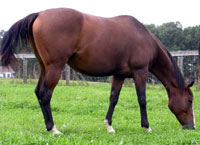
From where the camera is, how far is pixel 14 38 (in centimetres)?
426

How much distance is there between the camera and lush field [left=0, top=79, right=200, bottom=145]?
352 cm

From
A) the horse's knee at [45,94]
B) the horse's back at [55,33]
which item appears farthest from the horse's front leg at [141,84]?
the horse's knee at [45,94]

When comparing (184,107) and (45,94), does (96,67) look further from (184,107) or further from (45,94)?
(184,107)

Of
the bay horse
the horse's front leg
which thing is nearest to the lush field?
the horse's front leg

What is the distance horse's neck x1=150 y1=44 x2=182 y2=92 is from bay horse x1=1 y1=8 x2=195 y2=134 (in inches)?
0.8

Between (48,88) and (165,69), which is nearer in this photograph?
(48,88)

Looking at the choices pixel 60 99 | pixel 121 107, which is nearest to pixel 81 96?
pixel 60 99

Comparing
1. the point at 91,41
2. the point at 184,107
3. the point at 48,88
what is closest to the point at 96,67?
the point at 91,41

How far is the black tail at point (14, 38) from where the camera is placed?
4207 mm

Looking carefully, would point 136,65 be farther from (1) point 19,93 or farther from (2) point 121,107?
(1) point 19,93

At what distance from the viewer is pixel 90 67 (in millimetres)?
4293

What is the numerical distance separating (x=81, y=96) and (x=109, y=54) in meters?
4.72

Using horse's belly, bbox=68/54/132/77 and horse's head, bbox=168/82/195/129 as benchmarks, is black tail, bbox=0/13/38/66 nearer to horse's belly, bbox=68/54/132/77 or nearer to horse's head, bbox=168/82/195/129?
horse's belly, bbox=68/54/132/77

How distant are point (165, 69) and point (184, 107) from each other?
86 centimetres
